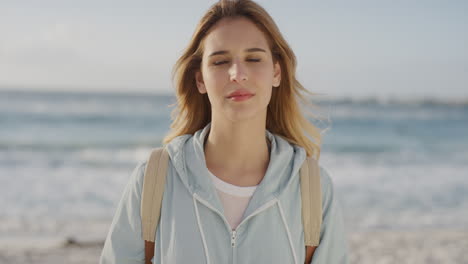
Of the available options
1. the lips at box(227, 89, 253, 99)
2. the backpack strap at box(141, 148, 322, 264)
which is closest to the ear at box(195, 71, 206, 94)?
the lips at box(227, 89, 253, 99)

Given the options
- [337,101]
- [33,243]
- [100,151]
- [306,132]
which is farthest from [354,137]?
[337,101]

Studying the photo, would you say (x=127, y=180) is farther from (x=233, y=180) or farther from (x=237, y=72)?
(x=237, y=72)

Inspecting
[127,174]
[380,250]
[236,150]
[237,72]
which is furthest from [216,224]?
[127,174]

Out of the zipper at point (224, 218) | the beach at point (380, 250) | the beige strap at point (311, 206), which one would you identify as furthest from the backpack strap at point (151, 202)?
the beach at point (380, 250)

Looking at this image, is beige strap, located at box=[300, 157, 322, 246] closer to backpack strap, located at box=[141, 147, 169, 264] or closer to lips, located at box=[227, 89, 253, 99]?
lips, located at box=[227, 89, 253, 99]

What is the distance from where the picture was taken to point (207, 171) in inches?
81.5

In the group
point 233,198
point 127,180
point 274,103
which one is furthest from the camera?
point 127,180

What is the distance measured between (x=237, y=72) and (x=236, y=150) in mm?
384

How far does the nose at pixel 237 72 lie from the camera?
198cm

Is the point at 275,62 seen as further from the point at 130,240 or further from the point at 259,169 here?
the point at 130,240

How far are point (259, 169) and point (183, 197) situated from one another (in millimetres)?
383

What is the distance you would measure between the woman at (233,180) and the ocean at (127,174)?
0.69m

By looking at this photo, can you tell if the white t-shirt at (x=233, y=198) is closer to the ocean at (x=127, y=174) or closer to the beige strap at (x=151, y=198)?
the beige strap at (x=151, y=198)

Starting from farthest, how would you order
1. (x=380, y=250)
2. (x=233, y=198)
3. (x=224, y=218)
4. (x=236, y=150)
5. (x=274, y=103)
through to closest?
(x=380, y=250), (x=274, y=103), (x=236, y=150), (x=233, y=198), (x=224, y=218)
